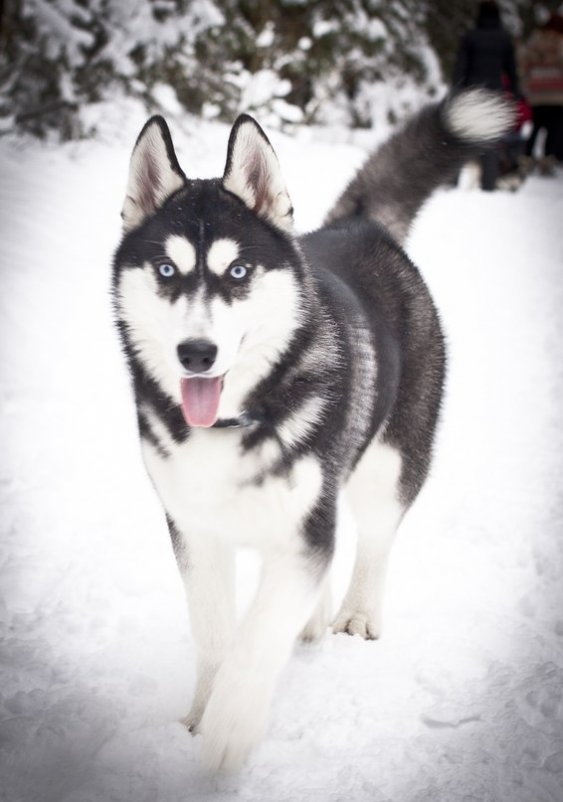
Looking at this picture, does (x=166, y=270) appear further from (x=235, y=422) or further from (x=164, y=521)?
(x=164, y=521)

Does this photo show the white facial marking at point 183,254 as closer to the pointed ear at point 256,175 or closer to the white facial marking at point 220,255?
the white facial marking at point 220,255

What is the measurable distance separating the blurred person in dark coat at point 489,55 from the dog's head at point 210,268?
7256 millimetres

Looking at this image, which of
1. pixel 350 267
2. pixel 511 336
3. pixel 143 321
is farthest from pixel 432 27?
pixel 143 321

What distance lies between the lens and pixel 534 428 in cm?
427

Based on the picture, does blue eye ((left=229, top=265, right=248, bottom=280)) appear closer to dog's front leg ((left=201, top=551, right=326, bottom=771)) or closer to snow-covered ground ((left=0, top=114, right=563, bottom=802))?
dog's front leg ((left=201, top=551, right=326, bottom=771))

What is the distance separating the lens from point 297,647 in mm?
2588

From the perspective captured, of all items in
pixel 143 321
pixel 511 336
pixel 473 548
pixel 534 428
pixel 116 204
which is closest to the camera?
pixel 143 321

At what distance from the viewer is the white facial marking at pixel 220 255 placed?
6.44 feet

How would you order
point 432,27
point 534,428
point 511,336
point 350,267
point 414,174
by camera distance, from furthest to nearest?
1. point 432,27
2. point 511,336
3. point 534,428
4. point 414,174
5. point 350,267

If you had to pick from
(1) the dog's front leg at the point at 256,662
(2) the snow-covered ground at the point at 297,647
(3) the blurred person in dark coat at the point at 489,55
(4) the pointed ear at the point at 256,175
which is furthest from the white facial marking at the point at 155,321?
(3) the blurred person in dark coat at the point at 489,55

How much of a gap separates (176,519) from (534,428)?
2.80 metres

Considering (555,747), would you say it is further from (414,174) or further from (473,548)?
(414,174)

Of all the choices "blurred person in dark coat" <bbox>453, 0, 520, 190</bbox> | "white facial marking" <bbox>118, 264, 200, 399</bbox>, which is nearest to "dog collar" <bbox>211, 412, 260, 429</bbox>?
"white facial marking" <bbox>118, 264, 200, 399</bbox>

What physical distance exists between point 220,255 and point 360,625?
143 cm
